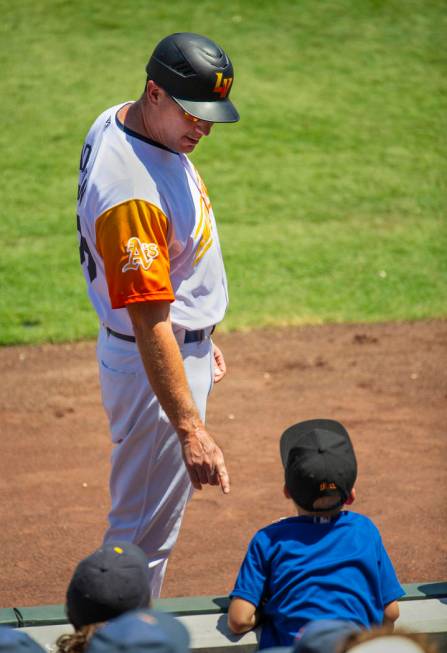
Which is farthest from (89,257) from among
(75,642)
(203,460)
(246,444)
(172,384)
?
(246,444)

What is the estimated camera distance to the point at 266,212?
9.73 metres

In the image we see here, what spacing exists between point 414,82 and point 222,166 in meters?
3.30

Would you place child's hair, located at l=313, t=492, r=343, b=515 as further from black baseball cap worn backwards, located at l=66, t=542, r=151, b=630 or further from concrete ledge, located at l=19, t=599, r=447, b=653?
black baseball cap worn backwards, located at l=66, t=542, r=151, b=630

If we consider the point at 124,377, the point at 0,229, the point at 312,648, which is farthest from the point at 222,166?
the point at 312,648

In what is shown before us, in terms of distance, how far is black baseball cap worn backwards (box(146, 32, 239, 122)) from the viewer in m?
3.18

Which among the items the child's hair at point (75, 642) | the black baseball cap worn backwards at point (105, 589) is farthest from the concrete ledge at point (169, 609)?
the child's hair at point (75, 642)

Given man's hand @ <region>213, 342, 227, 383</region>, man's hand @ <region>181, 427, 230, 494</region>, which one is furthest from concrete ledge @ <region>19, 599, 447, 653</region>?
man's hand @ <region>213, 342, 227, 383</region>

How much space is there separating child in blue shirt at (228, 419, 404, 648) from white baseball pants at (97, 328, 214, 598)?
58 cm

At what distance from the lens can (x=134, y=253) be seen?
3082 millimetres

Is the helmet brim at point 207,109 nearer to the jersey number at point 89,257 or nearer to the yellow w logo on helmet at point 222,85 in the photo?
the yellow w logo on helmet at point 222,85

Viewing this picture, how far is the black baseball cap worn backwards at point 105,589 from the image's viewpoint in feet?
7.32

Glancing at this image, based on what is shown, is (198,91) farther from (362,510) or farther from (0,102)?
(0,102)

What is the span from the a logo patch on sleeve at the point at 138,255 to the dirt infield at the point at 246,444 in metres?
1.81

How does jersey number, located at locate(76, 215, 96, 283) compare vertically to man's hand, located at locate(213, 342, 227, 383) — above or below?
above
